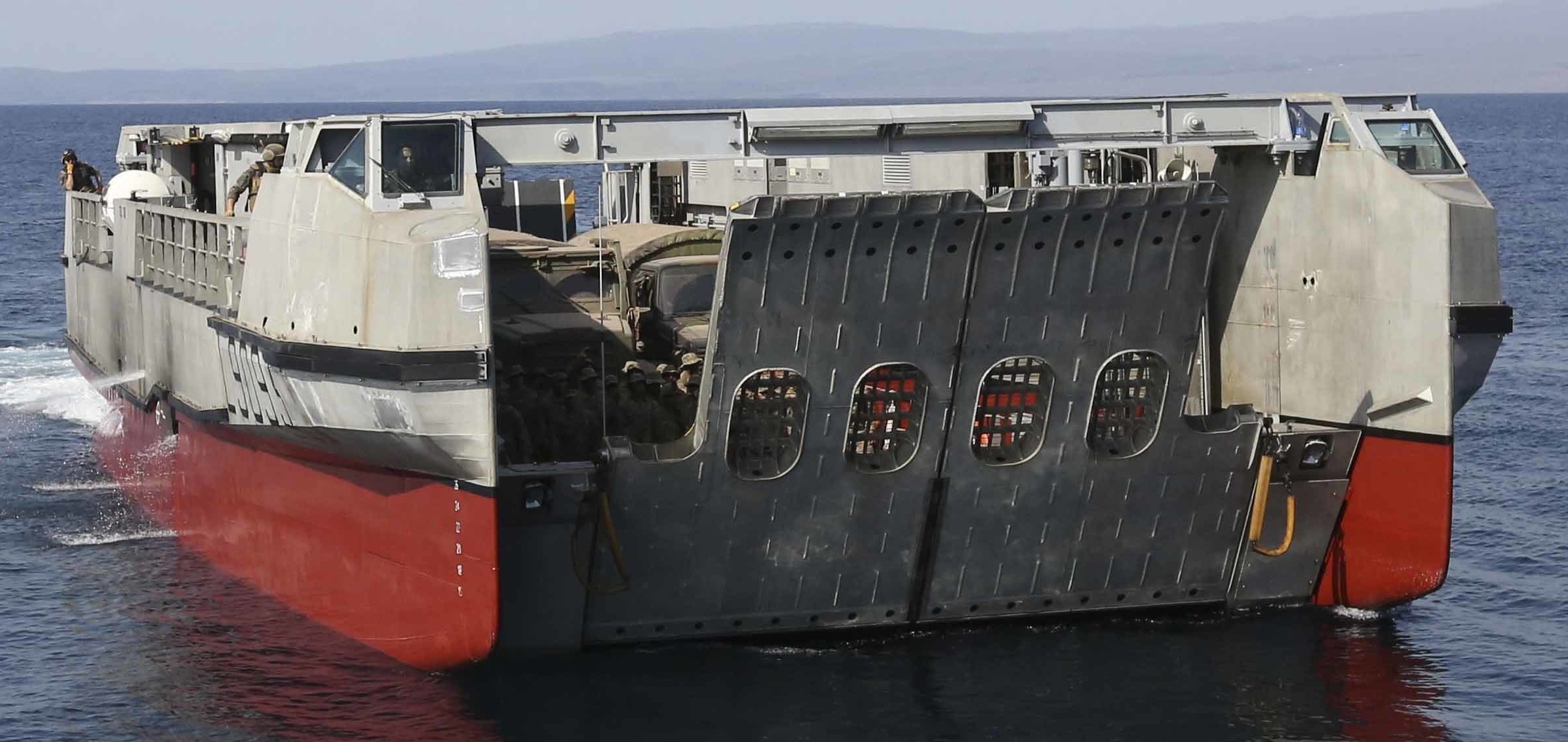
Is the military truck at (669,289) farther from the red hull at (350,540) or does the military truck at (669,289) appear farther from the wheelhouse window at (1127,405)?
the wheelhouse window at (1127,405)

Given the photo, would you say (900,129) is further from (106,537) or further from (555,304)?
(106,537)

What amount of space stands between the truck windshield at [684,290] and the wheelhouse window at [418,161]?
13.5ft

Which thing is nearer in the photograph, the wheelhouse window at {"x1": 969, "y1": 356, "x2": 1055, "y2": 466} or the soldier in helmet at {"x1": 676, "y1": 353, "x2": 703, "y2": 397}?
the wheelhouse window at {"x1": 969, "y1": 356, "x2": 1055, "y2": 466}

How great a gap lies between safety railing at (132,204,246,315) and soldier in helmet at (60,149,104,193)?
5.37 m

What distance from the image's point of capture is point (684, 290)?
63.2ft

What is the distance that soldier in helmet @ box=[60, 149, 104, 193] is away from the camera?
95.4ft

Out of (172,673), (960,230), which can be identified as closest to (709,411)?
(960,230)

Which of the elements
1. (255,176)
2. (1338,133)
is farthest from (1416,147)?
(255,176)

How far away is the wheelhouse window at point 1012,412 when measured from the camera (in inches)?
645

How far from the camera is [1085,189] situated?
1539 centimetres

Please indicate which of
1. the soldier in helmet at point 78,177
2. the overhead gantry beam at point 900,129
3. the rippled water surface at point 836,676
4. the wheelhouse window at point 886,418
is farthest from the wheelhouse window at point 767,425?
the soldier in helmet at point 78,177

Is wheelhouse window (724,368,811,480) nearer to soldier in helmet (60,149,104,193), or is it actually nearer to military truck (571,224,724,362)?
Result: military truck (571,224,724,362)

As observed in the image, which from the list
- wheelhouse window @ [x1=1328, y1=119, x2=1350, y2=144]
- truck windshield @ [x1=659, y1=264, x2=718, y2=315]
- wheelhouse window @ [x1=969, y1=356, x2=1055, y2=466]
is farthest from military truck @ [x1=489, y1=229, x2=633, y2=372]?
wheelhouse window @ [x1=1328, y1=119, x2=1350, y2=144]

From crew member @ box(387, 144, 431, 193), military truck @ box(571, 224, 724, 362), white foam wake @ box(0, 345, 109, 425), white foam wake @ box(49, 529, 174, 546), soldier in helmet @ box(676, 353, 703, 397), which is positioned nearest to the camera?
crew member @ box(387, 144, 431, 193)
